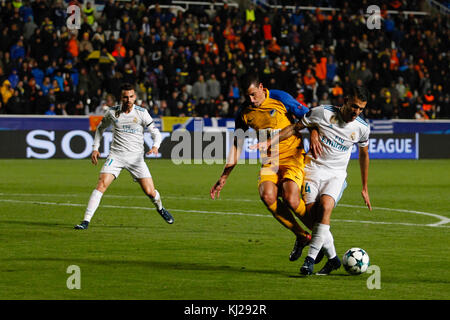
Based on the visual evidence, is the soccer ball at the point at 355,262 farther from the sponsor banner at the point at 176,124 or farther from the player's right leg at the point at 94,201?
the sponsor banner at the point at 176,124

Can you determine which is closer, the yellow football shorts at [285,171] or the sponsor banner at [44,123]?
the yellow football shorts at [285,171]

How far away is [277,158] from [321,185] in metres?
0.83

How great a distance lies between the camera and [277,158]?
956 centimetres

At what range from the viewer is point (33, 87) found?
2694cm

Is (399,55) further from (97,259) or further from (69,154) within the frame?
(97,259)

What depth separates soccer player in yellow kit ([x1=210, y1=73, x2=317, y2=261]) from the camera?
9.31 m

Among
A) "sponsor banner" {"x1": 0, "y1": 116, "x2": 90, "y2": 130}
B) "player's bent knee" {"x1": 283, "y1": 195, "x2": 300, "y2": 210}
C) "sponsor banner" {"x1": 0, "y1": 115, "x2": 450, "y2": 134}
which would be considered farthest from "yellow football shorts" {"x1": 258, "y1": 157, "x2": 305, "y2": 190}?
"sponsor banner" {"x1": 0, "y1": 116, "x2": 90, "y2": 130}

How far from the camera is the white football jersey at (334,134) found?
8.95 metres

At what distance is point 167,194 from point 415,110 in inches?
653

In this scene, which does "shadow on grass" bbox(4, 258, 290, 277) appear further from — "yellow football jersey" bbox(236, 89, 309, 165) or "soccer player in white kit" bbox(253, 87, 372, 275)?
"yellow football jersey" bbox(236, 89, 309, 165)

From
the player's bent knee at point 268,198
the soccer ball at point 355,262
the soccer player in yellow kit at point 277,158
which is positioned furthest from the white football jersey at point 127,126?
the soccer ball at point 355,262

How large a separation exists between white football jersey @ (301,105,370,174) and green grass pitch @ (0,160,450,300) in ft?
3.74

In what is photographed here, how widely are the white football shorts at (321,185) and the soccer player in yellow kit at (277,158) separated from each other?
1.01ft

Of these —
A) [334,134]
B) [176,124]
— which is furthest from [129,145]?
[176,124]
